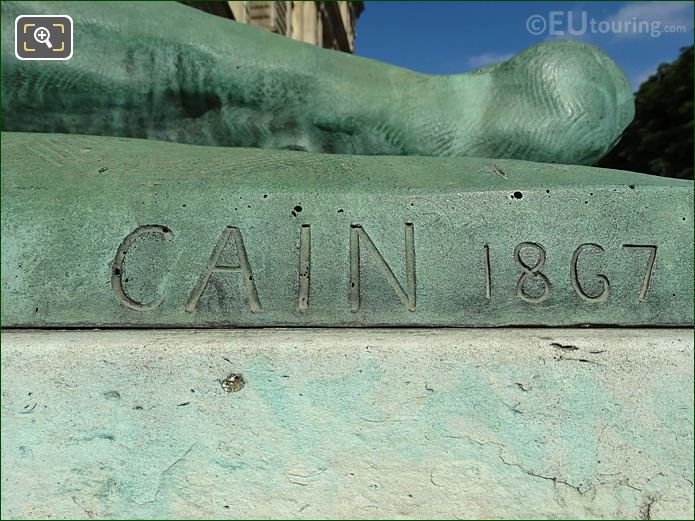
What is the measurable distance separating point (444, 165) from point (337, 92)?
515 millimetres

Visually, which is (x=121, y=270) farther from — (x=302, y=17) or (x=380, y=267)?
(x=302, y=17)

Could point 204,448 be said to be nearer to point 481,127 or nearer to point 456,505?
point 456,505

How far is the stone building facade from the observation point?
320 inches

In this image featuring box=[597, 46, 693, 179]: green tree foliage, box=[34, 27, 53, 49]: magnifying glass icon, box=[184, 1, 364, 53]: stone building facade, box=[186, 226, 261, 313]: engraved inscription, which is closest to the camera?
box=[186, 226, 261, 313]: engraved inscription

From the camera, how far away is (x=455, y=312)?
3.98 feet

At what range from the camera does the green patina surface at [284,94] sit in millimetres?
1597

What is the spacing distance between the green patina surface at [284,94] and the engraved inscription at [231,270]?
0.65 m

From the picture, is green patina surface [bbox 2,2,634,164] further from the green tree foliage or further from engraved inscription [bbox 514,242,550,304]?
the green tree foliage

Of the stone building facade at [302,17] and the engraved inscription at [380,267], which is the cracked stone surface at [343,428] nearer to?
the engraved inscription at [380,267]

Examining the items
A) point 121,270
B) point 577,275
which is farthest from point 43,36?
point 577,275

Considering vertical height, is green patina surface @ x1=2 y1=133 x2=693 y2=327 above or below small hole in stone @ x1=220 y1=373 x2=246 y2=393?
above

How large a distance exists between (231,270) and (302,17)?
1449 cm

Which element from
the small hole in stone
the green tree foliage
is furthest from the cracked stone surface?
the green tree foliage

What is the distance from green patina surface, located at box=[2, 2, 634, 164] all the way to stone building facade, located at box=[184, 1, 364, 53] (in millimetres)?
2998
